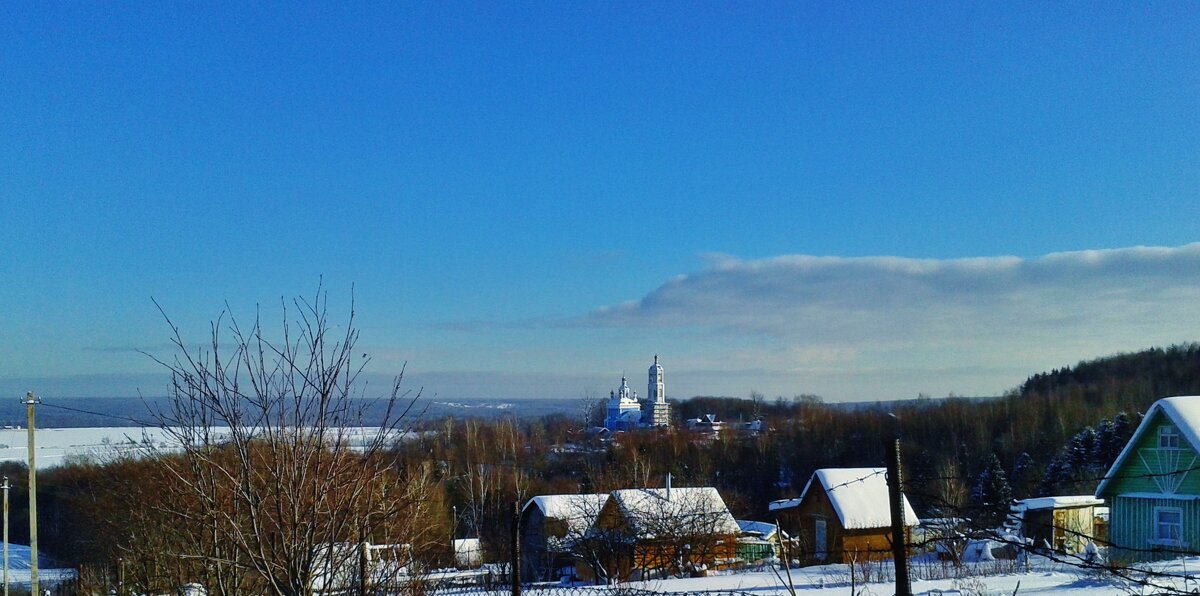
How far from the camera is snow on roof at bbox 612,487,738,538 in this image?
2061 centimetres

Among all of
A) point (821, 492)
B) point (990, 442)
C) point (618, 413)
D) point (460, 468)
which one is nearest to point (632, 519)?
point (821, 492)

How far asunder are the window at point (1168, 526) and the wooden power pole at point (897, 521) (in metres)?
16.9

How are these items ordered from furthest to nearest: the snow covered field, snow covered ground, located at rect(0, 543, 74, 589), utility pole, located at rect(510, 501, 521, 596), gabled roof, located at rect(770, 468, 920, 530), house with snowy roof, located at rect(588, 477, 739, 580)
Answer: the snow covered field
snow covered ground, located at rect(0, 543, 74, 589)
gabled roof, located at rect(770, 468, 920, 530)
house with snowy roof, located at rect(588, 477, 739, 580)
utility pole, located at rect(510, 501, 521, 596)

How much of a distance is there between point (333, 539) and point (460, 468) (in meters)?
46.5

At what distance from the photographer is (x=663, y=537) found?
2041cm

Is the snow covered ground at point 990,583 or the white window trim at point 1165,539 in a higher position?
the snow covered ground at point 990,583

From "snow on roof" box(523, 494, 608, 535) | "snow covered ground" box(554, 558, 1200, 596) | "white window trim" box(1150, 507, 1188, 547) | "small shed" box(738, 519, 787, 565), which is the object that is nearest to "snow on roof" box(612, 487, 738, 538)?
"small shed" box(738, 519, 787, 565)

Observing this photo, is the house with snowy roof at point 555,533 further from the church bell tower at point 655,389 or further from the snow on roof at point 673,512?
the church bell tower at point 655,389

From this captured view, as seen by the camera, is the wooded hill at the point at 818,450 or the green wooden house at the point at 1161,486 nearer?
the green wooden house at the point at 1161,486

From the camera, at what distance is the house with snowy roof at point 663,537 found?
65.9 ft

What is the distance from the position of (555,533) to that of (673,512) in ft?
15.7

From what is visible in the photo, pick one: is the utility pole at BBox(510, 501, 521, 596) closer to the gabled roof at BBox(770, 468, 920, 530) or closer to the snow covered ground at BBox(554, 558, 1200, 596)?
the snow covered ground at BBox(554, 558, 1200, 596)

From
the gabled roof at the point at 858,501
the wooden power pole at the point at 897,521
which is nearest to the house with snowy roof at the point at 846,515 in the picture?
the gabled roof at the point at 858,501

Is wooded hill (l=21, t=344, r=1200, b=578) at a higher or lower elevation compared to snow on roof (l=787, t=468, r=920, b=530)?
lower
